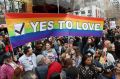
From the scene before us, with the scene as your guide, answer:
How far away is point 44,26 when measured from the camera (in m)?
9.74

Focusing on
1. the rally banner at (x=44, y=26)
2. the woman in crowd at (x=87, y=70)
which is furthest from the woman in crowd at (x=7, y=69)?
the woman in crowd at (x=87, y=70)

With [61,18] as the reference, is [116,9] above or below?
below

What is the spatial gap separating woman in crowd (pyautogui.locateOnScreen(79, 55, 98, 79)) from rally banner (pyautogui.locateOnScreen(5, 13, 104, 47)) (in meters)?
1.15

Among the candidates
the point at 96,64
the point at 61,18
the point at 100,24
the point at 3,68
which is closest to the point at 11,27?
the point at 3,68

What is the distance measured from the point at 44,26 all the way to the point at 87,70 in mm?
1453

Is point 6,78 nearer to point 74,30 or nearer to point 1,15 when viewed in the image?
point 74,30

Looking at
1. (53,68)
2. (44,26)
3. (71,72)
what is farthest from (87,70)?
(44,26)

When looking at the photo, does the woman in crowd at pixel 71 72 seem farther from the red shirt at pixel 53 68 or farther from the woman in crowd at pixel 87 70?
the woman in crowd at pixel 87 70

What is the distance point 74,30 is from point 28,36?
2188 mm

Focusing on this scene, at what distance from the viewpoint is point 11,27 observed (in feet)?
28.4

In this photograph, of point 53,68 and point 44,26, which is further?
point 44,26

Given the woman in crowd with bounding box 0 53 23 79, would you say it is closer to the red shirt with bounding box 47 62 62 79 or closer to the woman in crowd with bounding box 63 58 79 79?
the red shirt with bounding box 47 62 62 79

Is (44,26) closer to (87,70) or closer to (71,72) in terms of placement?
(87,70)

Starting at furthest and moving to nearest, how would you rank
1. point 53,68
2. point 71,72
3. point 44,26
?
1. point 44,26
2. point 53,68
3. point 71,72
